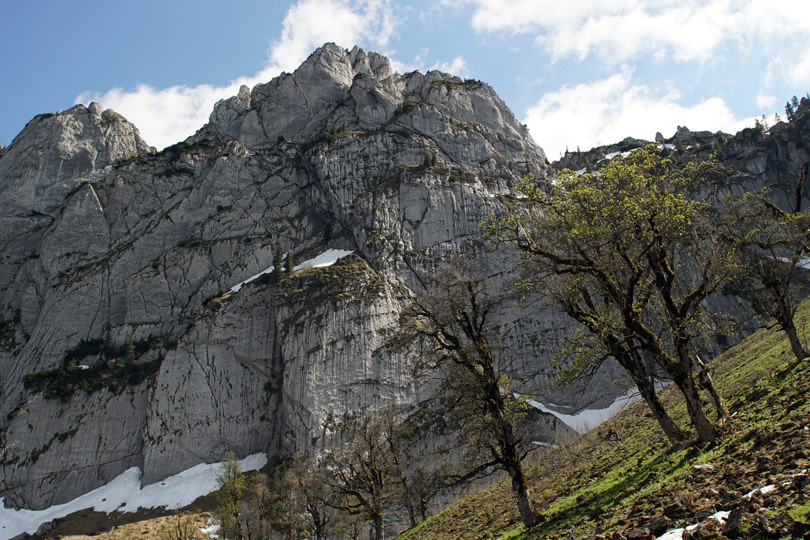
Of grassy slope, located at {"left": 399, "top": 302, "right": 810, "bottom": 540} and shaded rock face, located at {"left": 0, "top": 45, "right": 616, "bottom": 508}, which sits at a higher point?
shaded rock face, located at {"left": 0, "top": 45, "right": 616, "bottom": 508}

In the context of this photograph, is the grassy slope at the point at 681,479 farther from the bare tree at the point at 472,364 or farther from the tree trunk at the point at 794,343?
the bare tree at the point at 472,364

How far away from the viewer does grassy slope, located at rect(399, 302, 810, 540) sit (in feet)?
23.4

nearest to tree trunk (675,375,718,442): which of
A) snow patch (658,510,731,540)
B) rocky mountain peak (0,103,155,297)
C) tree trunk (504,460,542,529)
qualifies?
tree trunk (504,460,542,529)

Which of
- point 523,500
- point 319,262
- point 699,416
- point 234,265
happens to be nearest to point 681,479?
point 699,416

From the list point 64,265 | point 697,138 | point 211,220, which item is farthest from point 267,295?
point 697,138

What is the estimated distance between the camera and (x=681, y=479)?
9.55 metres

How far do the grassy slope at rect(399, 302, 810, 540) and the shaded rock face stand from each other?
41.5m

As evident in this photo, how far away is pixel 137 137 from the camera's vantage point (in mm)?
107500

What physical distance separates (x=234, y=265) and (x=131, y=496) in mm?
37407

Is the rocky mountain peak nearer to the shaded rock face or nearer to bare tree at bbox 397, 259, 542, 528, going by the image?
the shaded rock face

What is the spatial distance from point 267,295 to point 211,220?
73.0 feet

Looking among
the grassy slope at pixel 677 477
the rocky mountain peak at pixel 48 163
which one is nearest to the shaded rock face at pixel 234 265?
the rocky mountain peak at pixel 48 163

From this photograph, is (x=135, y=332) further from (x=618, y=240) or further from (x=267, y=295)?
(x=618, y=240)

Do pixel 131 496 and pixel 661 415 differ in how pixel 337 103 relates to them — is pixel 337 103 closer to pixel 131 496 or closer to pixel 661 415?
pixel 131 496
